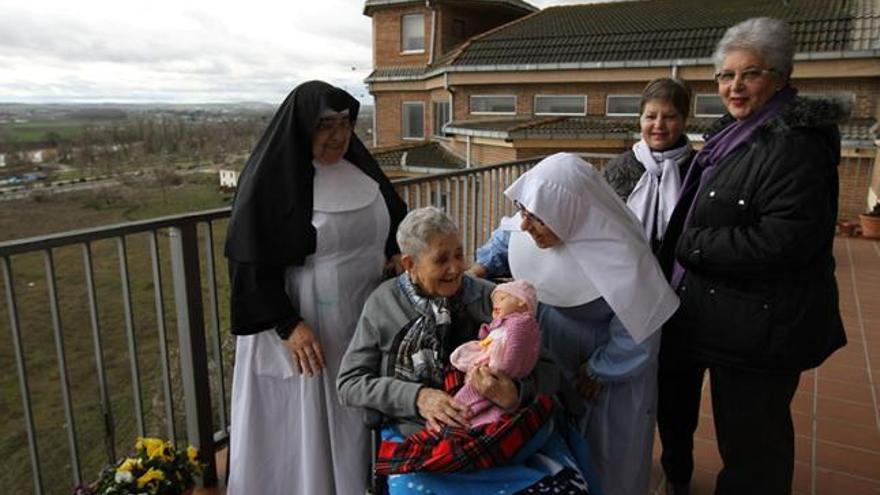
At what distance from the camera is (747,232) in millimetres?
1522

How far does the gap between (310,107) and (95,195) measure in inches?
473

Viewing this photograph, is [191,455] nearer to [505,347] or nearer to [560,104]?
[505,347]

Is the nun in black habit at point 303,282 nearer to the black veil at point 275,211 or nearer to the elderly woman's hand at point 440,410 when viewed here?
the black veil at point 275,211

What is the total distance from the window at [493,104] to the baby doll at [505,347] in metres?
13.9

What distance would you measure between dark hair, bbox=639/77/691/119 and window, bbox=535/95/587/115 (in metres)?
12.0

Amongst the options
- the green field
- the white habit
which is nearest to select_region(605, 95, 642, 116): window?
the green field

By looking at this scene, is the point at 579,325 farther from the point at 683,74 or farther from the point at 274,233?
the point at 683,74

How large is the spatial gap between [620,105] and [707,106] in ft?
6.07

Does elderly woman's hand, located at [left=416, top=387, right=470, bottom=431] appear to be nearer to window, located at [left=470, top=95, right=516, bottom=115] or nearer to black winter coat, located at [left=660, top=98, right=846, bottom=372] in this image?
black winter coat, located at [left=660, top=98, right=846, bottom=372]

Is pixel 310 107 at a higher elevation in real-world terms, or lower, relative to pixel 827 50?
lower

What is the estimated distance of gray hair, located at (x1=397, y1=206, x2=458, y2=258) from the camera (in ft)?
5.21

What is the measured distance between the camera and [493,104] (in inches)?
596

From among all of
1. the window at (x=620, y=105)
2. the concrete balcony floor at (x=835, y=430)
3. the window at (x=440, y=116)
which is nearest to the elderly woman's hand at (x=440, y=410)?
the concrete balcony floor at (x=835, y=430)

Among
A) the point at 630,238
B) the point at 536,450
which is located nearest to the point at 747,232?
the point at 630,238
